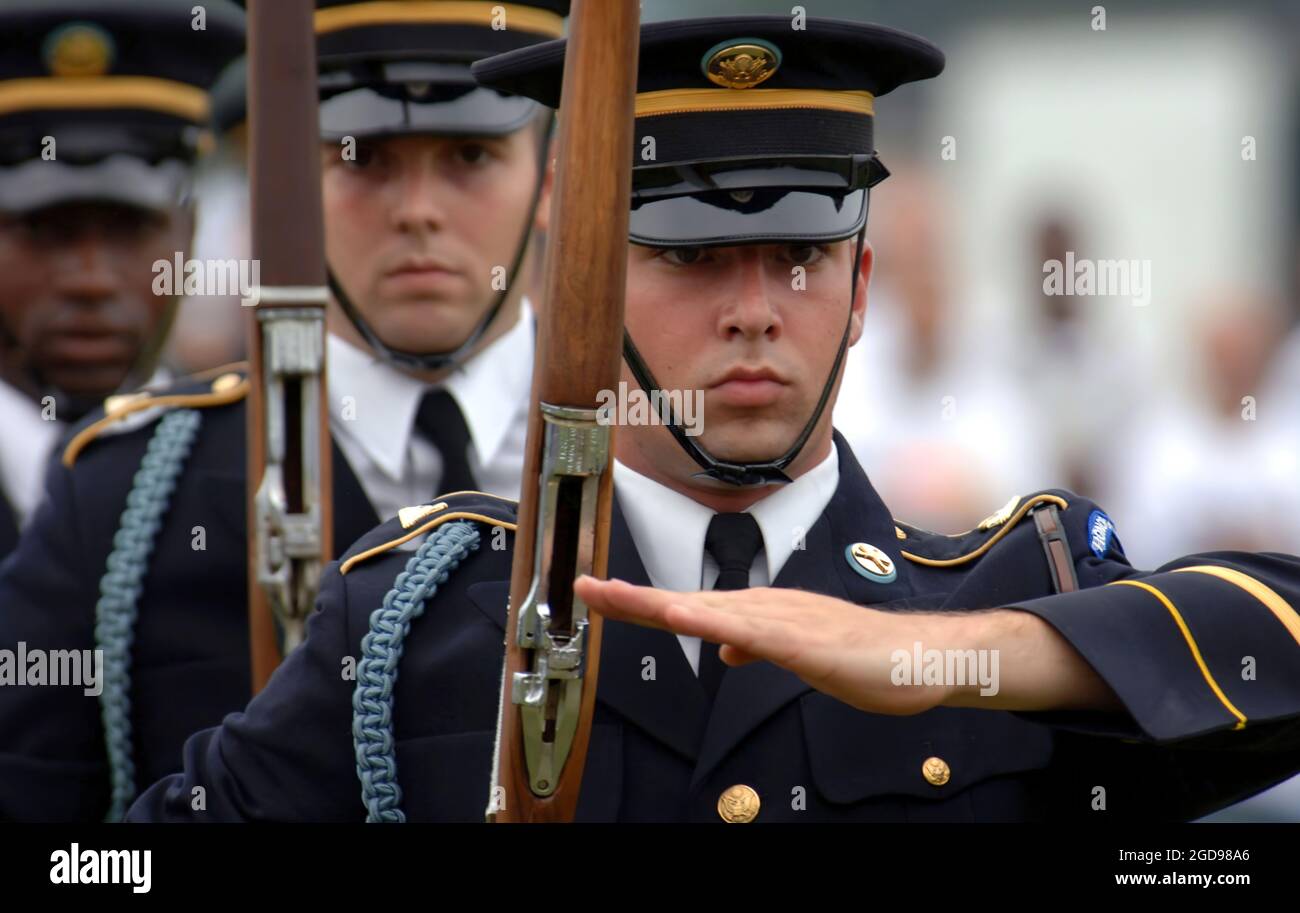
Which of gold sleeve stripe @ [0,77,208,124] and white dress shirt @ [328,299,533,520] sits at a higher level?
gold sleeve stripe @ [0,77,208,124]

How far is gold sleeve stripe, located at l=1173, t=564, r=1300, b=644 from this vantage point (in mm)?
3328

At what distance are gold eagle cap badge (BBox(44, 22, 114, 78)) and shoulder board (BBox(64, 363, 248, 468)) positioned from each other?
85cm

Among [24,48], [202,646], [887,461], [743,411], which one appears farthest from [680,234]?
[887,461]

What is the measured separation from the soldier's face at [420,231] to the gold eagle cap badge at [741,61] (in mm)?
1451

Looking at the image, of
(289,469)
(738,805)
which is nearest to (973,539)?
(738,805)

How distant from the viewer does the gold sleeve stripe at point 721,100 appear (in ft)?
11.8

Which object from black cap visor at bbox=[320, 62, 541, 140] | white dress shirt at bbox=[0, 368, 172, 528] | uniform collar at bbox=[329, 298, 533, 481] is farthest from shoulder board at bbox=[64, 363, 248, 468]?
black cap visor at bbox=[320, 62, 541, 140]

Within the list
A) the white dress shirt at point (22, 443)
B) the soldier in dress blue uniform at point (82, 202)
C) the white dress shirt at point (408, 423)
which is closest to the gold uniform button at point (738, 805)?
the white dress shirt at point (408, 423)

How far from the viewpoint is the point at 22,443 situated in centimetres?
562

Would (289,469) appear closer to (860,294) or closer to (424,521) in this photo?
(424,521)

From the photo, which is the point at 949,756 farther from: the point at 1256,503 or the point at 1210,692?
the point at 1256,503

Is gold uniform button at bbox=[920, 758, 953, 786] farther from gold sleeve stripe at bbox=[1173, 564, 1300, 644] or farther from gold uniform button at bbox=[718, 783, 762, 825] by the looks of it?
gold sleeve stripe at bbox=[1173, 564, 1300, 644]

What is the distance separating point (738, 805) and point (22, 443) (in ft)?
9.20

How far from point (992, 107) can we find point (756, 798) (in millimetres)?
7158
